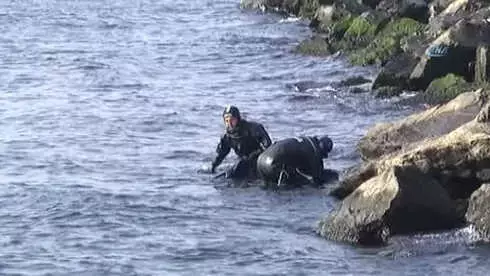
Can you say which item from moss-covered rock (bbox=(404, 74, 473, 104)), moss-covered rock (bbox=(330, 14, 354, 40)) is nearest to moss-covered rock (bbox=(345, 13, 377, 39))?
moss-covered rock (bbox=(330, 14, 354, 40))

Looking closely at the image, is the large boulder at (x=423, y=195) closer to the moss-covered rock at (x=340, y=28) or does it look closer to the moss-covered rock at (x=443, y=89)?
the moss-covered rock at (x=443, y=89)

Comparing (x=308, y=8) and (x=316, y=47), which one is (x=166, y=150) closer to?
(x=316, y=47)

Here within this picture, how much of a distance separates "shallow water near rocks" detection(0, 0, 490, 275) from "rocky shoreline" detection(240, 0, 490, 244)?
35cm

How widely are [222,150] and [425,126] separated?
3.62 meters

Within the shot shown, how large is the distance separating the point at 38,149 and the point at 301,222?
28.3 ft

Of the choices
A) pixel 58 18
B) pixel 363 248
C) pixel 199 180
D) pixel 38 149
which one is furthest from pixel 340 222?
pixel 58 18

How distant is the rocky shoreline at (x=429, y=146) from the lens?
1870 centimetres

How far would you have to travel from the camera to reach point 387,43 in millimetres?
37688

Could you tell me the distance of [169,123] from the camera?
100ft

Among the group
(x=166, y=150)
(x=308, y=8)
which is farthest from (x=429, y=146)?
(x=308, y=8)

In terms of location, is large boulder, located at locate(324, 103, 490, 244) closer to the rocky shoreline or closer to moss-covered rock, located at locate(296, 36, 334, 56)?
the rocky shoreline

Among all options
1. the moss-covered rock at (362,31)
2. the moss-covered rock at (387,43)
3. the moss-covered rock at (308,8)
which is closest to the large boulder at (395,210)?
the moss-covered rock at (387,43)

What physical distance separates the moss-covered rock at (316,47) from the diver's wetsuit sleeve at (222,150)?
56.1 feet

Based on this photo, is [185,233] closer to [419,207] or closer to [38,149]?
[419,207]
